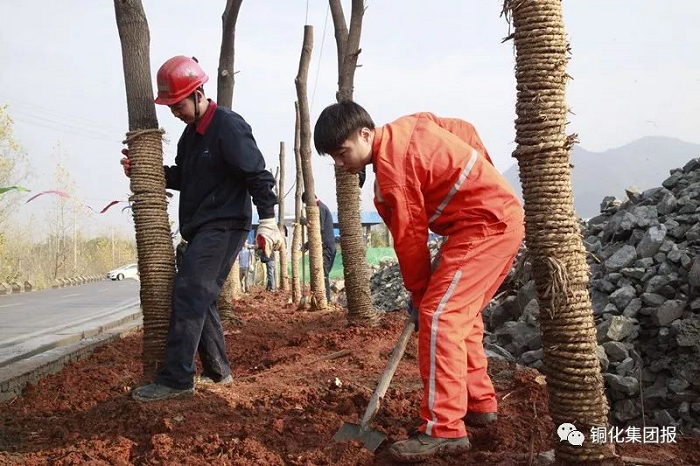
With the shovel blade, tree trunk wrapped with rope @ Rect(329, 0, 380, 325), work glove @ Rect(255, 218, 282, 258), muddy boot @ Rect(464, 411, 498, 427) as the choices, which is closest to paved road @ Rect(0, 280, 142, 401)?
work glove @ Rect(255, 218, 282, 258)

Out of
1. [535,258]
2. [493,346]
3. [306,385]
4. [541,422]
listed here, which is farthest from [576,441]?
[493,346]

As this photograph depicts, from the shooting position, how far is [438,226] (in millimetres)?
3266

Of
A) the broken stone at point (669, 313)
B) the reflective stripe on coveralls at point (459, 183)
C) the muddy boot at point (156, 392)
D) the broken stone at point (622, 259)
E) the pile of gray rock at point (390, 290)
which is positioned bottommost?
the pile of gray rock at point (390, 290)

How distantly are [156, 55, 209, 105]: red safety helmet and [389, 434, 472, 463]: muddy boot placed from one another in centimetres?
240

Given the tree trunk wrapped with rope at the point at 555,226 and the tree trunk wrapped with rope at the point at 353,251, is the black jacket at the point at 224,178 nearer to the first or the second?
the tree trunk wrapped with rope at the point at 555,226

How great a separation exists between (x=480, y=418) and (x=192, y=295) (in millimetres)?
1757

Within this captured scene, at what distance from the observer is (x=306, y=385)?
4.32 m

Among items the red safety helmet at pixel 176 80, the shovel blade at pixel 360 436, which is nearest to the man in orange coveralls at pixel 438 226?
the shovel blade at pixel 360 436

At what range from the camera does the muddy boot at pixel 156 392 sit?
385 centimetres

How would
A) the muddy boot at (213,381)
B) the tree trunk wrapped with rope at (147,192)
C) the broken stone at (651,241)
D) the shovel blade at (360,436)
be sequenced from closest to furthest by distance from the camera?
the shovel blade at (360,436)
the tree trunk wrapped with rope at (147,192)
the muddy boot at (213,381)
the broken stone at (651,241)

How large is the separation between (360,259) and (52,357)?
10.5ft

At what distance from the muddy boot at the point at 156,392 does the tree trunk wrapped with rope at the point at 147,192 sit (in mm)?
246

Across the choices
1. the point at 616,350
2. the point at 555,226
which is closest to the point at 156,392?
the point at 555,226

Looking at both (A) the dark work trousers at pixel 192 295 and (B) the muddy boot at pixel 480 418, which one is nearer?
(B) the muddy boot at pixel 480 418
